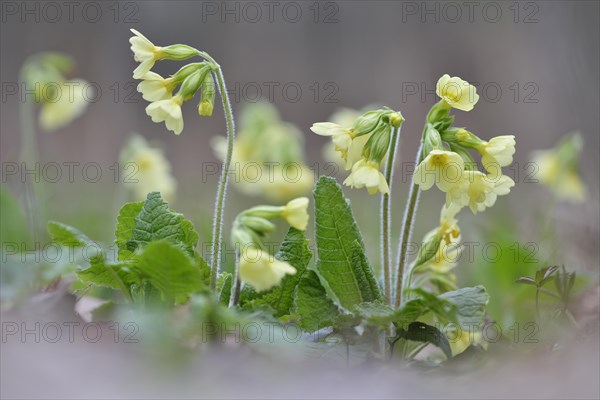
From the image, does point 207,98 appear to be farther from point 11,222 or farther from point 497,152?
point 11,222

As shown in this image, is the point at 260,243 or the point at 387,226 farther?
the point at 387,226

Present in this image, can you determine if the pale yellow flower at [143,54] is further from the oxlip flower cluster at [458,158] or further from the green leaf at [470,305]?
the green leaf at [470,305]

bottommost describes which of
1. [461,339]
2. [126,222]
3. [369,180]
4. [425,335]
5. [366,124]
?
[461,339]

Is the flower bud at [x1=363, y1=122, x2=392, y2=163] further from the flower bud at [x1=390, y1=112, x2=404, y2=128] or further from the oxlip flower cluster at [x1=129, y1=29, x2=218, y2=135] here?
the oxlip flower cluster at [x1=129, y1=29, x2=218, y2=135]

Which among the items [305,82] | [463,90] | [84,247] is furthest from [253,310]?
[305,82]

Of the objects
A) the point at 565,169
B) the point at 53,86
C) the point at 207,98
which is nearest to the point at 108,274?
the point at 207,98

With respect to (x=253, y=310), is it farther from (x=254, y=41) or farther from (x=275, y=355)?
(x=254, y=41)
